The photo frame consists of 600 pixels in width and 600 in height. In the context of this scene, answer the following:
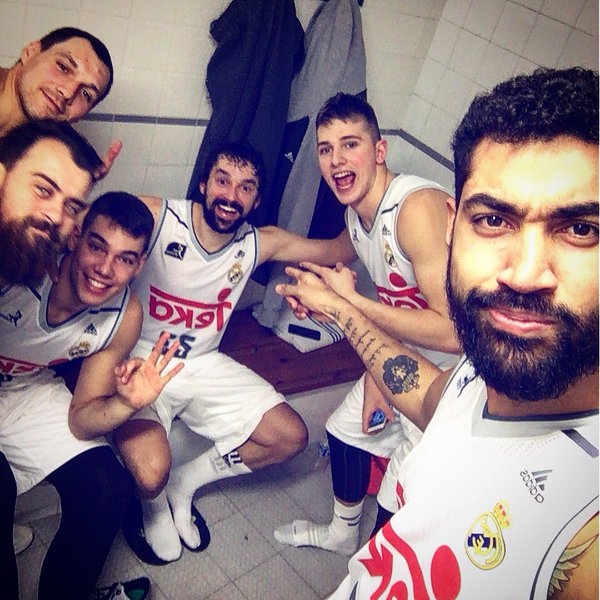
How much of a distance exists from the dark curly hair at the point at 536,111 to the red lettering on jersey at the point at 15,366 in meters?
1.03

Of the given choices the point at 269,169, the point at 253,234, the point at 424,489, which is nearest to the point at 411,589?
the point at 424,489

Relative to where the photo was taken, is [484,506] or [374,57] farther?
[374,57]

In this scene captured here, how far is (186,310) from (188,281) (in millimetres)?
82

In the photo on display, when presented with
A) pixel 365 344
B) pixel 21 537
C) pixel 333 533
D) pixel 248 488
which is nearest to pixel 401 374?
pixel 365 344

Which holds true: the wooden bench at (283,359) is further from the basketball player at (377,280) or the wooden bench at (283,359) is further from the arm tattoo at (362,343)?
the arm tattoo at (362,343)

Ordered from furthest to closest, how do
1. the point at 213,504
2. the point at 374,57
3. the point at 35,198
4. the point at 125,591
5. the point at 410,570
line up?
the point at 374,57
the point at 213,504
the point at 125,591
the point at 35,198
the point at 410,570

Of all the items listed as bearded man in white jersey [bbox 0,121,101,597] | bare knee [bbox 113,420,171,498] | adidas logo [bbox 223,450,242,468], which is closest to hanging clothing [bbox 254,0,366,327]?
adidas logo [bbox 223,450,242,468]

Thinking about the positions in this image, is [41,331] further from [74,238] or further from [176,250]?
[176,250]

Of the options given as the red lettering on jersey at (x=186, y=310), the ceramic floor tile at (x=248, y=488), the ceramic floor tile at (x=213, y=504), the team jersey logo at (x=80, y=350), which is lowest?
the ceramic floor tile at (x=213, y=504)

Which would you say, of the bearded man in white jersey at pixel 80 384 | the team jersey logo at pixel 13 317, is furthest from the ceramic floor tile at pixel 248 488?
the team jersey logo at pixel 13 317

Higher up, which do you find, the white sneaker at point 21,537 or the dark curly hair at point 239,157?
the dark curly hair at point 239,157

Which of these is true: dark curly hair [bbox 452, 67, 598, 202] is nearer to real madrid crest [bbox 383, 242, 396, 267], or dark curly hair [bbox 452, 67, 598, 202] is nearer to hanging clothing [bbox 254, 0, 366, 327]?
real madrid crest [bbox 383, 242, 396, 267]

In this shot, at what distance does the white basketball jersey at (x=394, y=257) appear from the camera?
1503 mm

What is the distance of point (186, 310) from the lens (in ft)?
5.16
